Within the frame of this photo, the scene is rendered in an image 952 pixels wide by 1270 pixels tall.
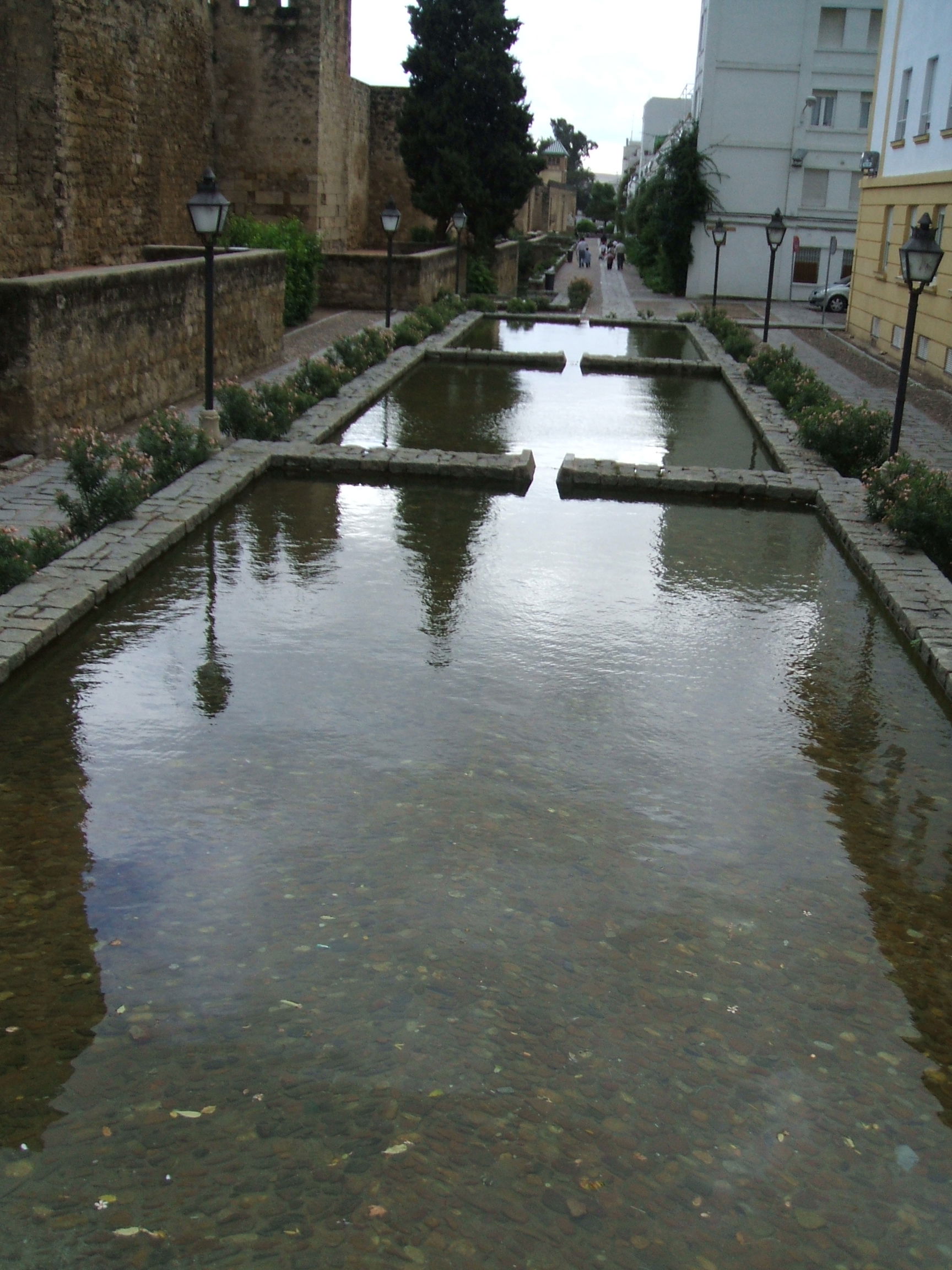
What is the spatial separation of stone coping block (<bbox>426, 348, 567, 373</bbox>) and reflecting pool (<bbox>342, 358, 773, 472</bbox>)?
0.29 metres

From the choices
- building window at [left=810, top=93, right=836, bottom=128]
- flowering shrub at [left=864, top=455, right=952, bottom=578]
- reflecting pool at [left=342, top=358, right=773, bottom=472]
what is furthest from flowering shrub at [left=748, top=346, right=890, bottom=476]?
building window at [left=810, top=93, right=836, bottom=128]

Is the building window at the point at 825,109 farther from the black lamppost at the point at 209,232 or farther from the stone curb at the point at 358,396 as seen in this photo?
the black lamppost at the point at 209,232

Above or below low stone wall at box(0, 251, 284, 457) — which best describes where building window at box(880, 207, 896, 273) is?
above

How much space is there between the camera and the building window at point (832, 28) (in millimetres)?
35844

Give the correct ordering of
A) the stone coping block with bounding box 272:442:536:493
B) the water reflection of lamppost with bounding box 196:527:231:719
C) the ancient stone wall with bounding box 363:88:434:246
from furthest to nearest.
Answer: the ancient stone wall with bounding box 363:88:434:246 < the stone coping block with bounding box 272:442:536:493 < the water reflection of lamppost with bounding box 196:527:231:719

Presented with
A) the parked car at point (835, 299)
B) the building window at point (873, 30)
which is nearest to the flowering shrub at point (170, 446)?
the parked car at point (835, 299)

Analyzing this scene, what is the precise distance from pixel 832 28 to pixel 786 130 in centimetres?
309

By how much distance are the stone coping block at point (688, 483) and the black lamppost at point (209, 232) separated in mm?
3309

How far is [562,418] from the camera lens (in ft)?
47.9

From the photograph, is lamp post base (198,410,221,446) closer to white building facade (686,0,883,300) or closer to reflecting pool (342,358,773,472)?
reflecting pool (342,358,773,472)

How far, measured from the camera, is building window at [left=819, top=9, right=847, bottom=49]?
1411 inches

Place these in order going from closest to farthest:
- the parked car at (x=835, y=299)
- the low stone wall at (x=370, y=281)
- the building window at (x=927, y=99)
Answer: the building window at (x=927, y=99)
the low stone wall at (x=370, y=281)
the parked car at (x=835, y=299)

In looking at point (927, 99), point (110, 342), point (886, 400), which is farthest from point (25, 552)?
point (927, 99)

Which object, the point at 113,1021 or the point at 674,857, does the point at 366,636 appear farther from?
the point at 113,1021
